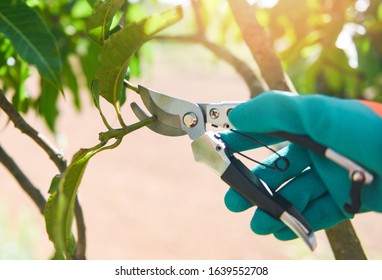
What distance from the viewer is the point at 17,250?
304cm

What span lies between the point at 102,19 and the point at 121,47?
77 mm

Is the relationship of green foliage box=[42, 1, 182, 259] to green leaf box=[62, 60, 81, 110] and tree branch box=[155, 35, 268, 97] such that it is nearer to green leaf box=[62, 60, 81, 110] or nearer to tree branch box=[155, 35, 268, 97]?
tree branch box=[155, 35, 268, 97]

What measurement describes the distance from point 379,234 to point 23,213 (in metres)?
2.41

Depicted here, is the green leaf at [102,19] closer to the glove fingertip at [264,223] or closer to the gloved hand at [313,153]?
the gloved hand at [313,153]

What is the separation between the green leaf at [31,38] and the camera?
87 cm

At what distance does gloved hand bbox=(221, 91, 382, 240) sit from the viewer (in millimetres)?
690

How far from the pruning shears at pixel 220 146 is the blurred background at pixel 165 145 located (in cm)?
8

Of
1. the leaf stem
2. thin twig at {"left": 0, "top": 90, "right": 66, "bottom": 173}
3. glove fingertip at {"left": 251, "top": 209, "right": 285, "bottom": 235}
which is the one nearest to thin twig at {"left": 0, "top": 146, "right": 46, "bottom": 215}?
thin twig at {"left": 0, "top": 90, "right": 66, "bottom": 173}

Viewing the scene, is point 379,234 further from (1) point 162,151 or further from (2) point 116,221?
(1) point 162,151

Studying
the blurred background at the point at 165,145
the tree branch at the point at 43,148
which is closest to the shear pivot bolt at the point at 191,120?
the blurred background at the point at 165,145

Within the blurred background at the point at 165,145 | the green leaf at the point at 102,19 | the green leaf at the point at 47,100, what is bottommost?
the blurred background at the point at 165,145

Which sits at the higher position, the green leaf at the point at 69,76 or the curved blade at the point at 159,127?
→ the green leaf at the point at 69,76
